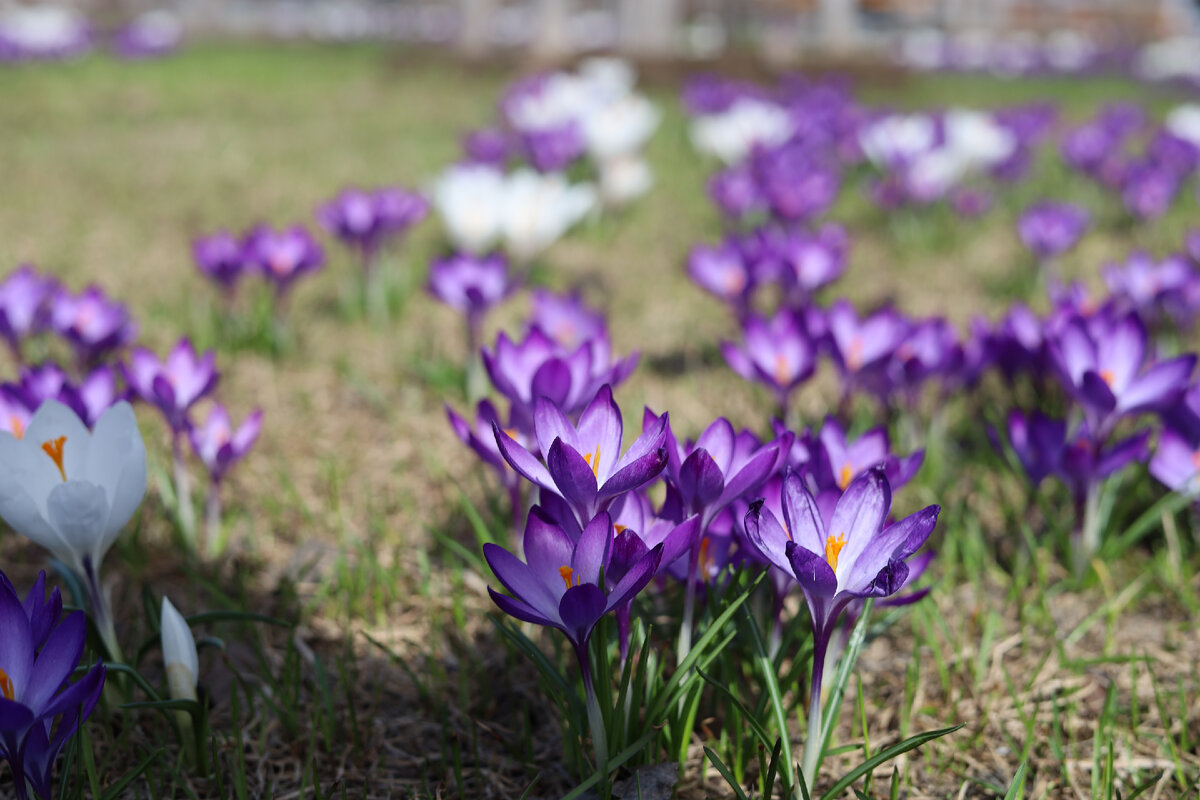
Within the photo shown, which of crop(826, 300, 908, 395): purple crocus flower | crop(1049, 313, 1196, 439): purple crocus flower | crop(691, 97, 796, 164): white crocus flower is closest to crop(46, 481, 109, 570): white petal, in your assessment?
crop(826, 300, 908, 395): purple crocus flower

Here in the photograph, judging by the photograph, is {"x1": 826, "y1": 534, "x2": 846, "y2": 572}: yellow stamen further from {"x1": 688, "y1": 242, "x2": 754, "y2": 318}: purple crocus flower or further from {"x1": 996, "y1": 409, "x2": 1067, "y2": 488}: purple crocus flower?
{"x1": 688, "y1": 242, "x2": 754, "y2": 318}: purple crocus flower

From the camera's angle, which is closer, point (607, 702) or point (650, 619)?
point (607, 702)

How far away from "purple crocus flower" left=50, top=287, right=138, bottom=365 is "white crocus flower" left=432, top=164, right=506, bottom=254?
1.45 m

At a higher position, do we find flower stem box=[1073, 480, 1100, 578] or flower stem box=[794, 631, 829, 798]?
flower stem box=[1073, 480, 1100, 578]

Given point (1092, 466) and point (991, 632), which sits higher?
point (1092, 466)

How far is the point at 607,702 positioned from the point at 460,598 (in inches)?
28.7

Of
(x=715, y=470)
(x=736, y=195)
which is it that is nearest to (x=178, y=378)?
(x=715, y=470)

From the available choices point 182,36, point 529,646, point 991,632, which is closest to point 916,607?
point 991,632

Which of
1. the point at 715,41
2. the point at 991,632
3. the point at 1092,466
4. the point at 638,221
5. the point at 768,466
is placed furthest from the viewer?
the point at 715,41

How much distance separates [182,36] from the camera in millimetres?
21625

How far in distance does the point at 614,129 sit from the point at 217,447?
3709 millimetres

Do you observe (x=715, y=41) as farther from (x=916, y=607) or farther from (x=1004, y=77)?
(x=916, y=607)

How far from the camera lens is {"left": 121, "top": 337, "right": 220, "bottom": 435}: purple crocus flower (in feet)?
6.52

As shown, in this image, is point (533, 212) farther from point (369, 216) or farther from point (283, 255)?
point (283, 255)
